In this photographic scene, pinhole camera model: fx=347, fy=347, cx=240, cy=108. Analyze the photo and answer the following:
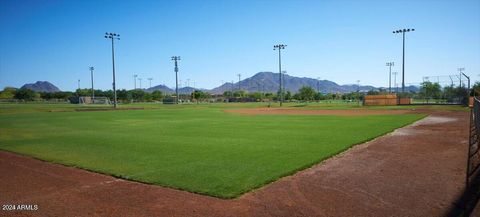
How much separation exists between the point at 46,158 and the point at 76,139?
5.78 meters

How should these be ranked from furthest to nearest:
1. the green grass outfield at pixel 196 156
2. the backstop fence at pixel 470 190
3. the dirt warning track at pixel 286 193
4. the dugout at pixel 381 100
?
the dugout at pixel 381 100, the green grass outfield at pixel 196 156, the dirt warning track at pixel 286 193, the backstop fence at pixel 470 190

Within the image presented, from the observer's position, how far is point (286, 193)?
25.3 feet

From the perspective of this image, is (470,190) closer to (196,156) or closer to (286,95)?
(196,156)

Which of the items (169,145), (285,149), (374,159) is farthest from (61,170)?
(374,159)

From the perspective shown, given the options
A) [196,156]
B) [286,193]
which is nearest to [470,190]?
[286,193]

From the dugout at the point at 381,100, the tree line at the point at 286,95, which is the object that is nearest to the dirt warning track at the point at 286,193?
the dugout at the point at 381,100

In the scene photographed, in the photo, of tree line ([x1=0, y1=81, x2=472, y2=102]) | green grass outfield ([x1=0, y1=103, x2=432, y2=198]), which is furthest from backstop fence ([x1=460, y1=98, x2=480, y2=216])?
tree line ([x1=0, y1=81, x2=472, y2=102])

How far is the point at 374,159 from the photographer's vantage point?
1151cm

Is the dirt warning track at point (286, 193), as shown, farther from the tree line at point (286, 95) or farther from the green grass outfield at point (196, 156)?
the tree line at point (286, 95)

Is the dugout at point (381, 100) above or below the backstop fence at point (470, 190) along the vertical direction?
above

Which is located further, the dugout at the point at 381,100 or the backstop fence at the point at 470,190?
the dugout at the point at 381,100

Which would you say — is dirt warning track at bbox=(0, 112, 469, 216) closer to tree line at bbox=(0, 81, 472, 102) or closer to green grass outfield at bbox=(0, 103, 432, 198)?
green grass outfield at bbox=(0, 103, 432, 198)

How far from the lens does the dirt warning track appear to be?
6.64 meters

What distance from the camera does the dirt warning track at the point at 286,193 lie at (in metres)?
6.64
